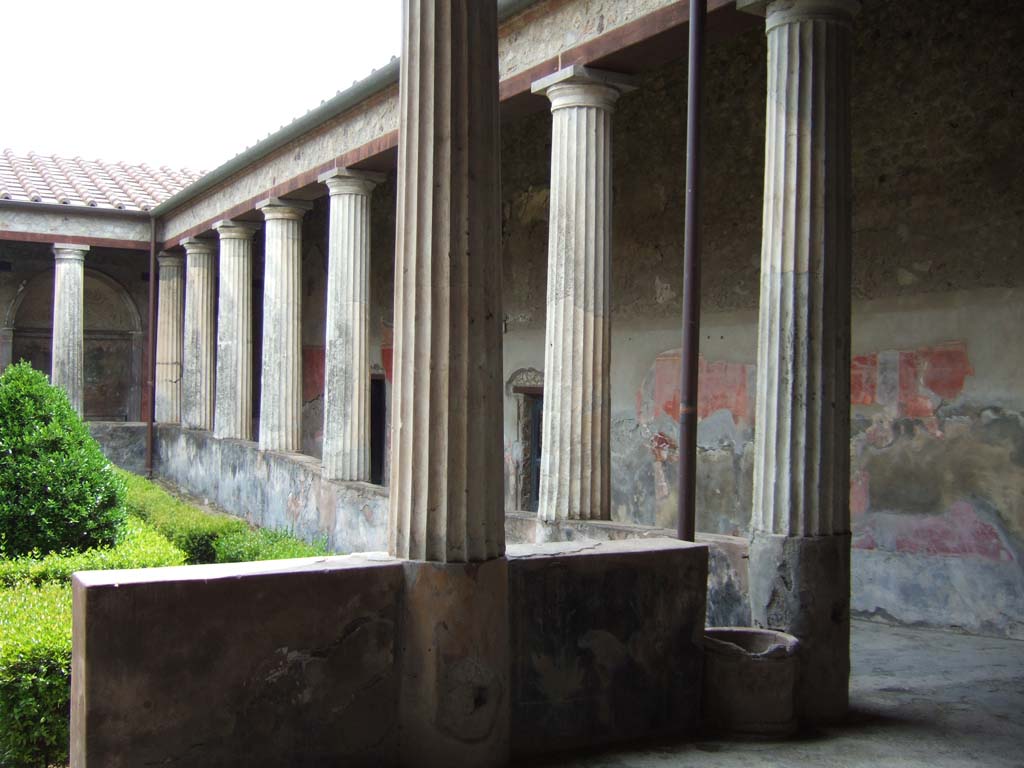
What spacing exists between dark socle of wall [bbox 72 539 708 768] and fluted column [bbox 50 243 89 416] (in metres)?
13.9

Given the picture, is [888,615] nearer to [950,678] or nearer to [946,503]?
[946,503]

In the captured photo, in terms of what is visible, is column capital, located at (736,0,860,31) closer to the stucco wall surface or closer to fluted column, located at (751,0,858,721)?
fluted column, located at (751,0,858,721)

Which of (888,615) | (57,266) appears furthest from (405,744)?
(57,266)

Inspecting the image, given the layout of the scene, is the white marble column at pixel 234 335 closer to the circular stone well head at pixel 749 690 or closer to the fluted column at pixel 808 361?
the fluted column at pixel 808 361

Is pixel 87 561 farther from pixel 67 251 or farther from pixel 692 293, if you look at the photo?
pixel 67 251

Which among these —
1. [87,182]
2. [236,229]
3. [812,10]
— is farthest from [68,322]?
[812,10]

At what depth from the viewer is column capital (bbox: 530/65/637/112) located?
699 centimetres

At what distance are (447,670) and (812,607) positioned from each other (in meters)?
1.80

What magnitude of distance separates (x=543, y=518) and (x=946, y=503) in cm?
267

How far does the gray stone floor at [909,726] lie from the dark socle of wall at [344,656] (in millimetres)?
238

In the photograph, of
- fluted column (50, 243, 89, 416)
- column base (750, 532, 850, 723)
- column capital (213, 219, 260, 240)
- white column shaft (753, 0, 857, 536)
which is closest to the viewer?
column base (750, 532, 850, 723)

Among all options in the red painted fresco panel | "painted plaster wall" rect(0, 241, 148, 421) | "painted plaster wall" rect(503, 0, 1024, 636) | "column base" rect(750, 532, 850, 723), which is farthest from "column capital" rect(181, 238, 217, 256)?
"column base" rect(750, 532, 850, 723)

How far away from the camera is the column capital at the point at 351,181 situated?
10648mm

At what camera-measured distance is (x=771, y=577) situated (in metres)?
4.43
